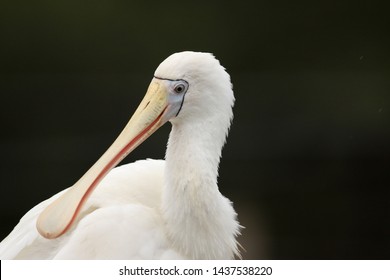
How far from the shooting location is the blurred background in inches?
111

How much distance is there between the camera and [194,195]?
1.54 m

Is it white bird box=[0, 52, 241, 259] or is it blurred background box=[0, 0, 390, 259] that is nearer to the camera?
white bird box=[0, 52, 241, 259]

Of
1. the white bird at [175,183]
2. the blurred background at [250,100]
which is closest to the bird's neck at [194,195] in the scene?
the white bird at [175,183]

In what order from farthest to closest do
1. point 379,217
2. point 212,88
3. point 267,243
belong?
point 379,217, point 267,243, point 212,88

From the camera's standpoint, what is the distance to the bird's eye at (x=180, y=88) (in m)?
1.54

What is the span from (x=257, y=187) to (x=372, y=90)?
1.59 feet

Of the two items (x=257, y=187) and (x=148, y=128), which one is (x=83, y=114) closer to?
(x=257, y=187)

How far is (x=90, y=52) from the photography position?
9.62 feet

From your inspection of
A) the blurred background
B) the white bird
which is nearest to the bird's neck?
the white bird

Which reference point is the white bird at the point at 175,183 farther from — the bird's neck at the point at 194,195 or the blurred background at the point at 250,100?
the blurred background at the point at 250,100

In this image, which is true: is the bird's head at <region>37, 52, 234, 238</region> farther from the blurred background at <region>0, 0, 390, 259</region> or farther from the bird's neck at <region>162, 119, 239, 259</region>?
the blurred background at <region>0, 0, 390, 259</region>

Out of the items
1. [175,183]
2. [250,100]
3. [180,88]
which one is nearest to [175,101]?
[180,88]

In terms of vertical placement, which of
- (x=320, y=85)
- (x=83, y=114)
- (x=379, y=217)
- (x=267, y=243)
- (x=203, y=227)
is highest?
(x=320, y=85)

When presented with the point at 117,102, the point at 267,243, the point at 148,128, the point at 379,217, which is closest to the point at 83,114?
the point at 117,102
